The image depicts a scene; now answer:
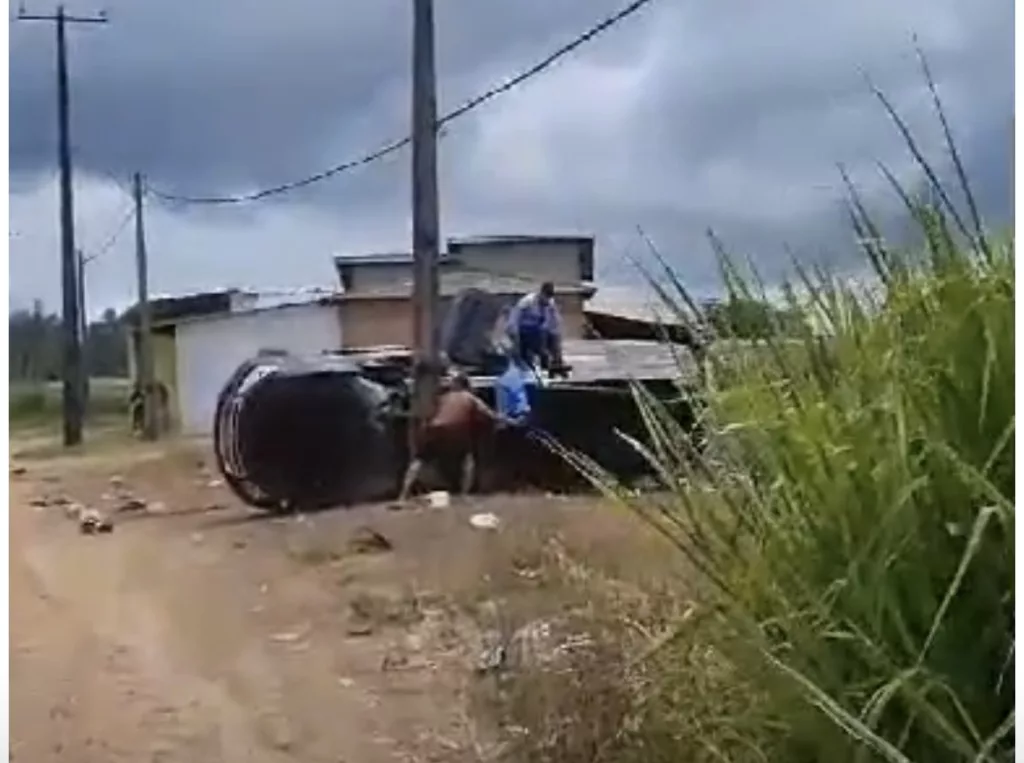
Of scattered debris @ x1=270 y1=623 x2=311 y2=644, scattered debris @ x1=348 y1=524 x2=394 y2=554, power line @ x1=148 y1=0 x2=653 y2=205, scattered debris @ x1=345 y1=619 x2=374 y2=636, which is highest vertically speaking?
power line @ x1=148 y1=0 x2=653 y2=205

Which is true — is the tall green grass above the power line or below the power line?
below

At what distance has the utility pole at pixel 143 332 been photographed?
59.2 inches

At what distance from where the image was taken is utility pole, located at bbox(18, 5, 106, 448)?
58.9 inches

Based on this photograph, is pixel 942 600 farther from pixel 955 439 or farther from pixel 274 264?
pixel 274 264

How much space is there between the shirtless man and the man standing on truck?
0.18 feet

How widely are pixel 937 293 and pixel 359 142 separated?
1.53 ft

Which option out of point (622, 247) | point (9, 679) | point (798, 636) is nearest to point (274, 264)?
point (622, 247)

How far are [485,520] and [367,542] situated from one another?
0.10m

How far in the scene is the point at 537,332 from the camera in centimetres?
156

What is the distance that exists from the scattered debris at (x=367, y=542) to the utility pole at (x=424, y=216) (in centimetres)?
9

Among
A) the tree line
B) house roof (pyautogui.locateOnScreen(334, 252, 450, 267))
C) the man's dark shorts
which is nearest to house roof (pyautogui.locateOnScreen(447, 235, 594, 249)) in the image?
house roof (pyautogui.locateOnScreen(334, 252, 450, 267))

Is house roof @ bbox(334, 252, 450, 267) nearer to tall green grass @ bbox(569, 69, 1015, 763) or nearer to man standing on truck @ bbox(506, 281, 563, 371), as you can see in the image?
man standing on truck @ bbox(506, 281, 563, 371)

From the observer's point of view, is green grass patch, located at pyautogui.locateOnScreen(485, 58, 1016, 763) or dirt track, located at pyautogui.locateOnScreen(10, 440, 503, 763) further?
dirt track, located at pyautogui.locateOnScreen(10, 440, 503, 763)

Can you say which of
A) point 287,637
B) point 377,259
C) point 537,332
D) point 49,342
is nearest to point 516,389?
point 537,332
